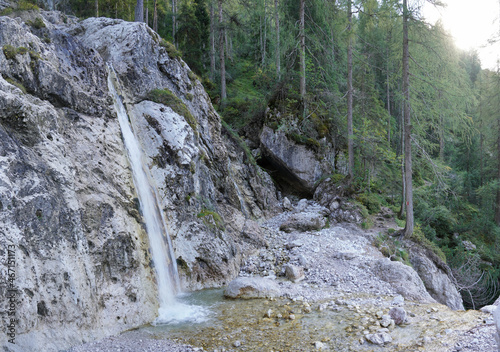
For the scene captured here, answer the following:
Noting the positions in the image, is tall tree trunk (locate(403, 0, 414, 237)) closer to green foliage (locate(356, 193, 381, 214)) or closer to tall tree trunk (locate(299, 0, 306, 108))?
green foliage (locate(356, 193, 381, 214))

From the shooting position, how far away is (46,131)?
6.41 m

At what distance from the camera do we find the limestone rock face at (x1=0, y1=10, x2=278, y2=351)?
5215 mm

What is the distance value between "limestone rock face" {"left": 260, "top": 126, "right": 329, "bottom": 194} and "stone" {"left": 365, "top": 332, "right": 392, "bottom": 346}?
39.6ft

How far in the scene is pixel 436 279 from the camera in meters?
11.5

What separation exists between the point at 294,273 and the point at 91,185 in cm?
591

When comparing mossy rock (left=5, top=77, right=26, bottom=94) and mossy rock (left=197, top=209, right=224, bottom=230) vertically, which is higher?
mossy rock (left=5, top=77, right=26, bottom=94)

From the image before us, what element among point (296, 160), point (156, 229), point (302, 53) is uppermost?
point (302, 53)

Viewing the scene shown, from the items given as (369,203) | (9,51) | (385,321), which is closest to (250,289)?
(385,321)

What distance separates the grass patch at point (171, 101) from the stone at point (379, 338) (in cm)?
814

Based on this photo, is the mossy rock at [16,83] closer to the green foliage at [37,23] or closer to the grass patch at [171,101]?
the green foliage at [37,23]

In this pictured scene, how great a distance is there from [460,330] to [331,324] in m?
2.32

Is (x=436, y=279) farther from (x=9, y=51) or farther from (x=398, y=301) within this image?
(x=9, y=51)

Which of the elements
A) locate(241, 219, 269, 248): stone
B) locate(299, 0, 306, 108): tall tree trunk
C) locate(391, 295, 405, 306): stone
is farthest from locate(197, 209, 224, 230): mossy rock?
locate(299, 0, 306, 108): tall tree trunk

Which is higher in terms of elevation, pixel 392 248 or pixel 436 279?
pixel 392 248
